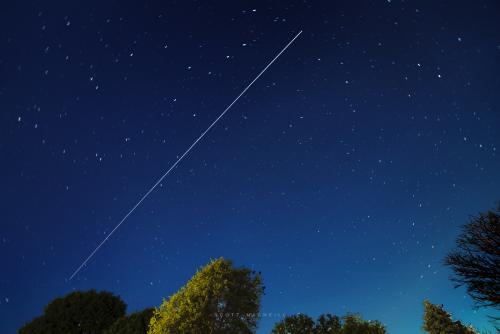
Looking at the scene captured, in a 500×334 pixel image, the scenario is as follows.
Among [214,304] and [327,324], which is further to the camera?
[327,324]

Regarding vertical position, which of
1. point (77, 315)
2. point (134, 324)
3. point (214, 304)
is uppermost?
point (77, 315)

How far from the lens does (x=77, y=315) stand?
126 ft

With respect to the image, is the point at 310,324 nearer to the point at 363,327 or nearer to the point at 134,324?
the point at 363,327

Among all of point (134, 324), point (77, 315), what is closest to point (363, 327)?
point (134, 324)

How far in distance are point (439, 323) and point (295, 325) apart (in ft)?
74.3

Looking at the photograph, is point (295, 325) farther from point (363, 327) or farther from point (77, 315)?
point (77, 315)

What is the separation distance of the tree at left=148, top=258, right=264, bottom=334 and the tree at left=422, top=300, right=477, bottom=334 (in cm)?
3433

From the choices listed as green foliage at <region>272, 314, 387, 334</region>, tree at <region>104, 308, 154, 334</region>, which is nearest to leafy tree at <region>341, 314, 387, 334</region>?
green foliage at <region>272, 314, 387, 334</region>

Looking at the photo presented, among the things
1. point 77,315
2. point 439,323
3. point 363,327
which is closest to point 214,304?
point 363,327

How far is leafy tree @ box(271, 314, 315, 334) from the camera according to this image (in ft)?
108

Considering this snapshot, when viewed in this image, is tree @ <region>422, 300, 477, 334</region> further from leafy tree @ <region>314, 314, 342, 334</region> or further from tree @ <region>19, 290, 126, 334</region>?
tree @ <region>19, 290, 126, 334</region>

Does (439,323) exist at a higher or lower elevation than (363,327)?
higher

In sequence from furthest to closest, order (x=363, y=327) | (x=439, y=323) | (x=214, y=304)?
(x=439, y=323) < (x=363, y=327) < (x=214, y=304)

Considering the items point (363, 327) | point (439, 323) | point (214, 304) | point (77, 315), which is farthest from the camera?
point (439, 323)
